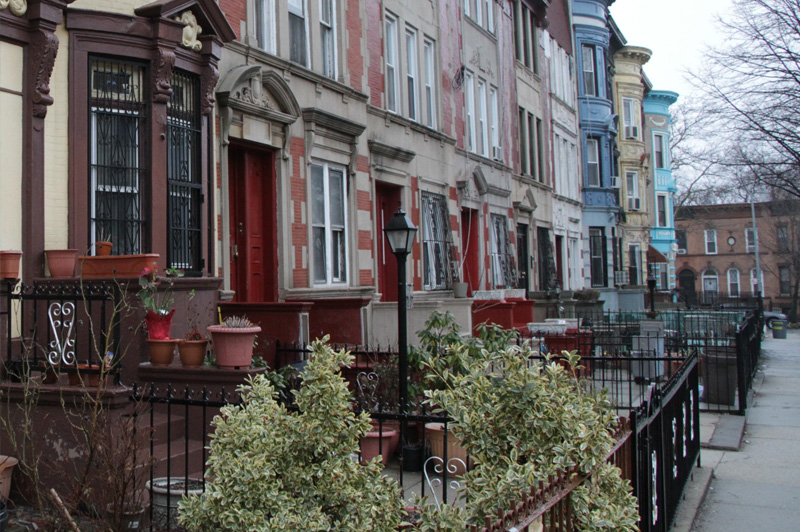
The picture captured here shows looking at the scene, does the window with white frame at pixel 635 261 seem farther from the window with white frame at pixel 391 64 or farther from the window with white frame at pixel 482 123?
the window with white frame at pixel 391 64

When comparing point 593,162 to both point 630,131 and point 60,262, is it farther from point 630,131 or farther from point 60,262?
point 60,262

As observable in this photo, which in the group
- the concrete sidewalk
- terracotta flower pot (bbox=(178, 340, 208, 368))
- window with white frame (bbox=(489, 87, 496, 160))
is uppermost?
window with white frame (bbox=(489, 87, 496, 160))

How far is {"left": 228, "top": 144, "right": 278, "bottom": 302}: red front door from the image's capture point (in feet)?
38.7

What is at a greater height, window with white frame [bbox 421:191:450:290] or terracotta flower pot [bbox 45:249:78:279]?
window with white frame [bbox 421:191:450:290]

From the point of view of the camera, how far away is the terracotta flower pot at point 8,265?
7516 millimetres

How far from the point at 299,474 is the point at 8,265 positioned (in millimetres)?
4559

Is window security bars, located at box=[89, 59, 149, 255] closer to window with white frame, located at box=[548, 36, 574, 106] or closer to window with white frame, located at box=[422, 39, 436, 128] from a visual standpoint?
window with white frame, located at box=[422, 39, 436, 128]

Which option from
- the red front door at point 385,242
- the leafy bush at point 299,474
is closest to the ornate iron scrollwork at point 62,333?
the leafy bush at point 299,474

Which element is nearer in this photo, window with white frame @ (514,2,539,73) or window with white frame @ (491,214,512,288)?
window with white frame @ (491,214,512,288)

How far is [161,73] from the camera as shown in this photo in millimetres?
9008

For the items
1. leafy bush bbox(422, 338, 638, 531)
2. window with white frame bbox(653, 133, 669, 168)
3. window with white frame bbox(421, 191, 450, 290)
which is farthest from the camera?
window with white frame bbox(653, 133, 669, 168)

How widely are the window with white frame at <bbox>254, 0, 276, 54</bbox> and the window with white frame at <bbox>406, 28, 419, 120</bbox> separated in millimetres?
5574

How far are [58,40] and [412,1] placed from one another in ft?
34.9

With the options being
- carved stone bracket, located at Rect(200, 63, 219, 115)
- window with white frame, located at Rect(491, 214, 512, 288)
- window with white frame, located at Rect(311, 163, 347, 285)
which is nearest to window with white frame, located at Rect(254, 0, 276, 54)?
window with white frame, located at Rect(311, 163, 347, 285)
